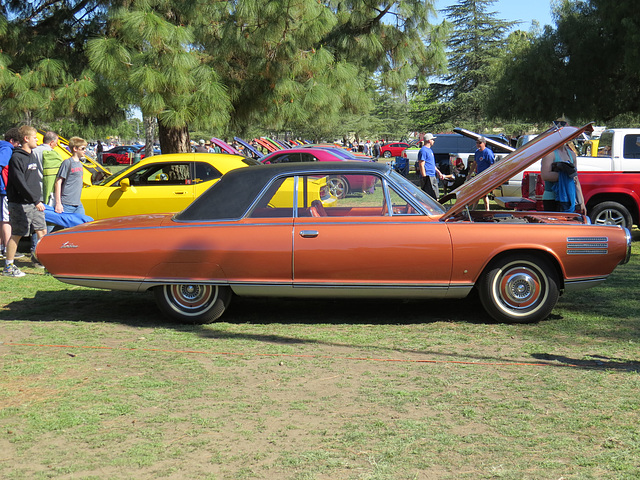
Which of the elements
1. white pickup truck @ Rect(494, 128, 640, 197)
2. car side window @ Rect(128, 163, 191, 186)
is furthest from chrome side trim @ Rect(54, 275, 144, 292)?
white pickup truck @ Rect(494, 128, 640, 197)

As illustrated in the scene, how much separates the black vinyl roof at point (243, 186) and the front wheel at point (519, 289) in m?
1.40

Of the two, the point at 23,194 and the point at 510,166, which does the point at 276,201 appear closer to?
the point at 510,166

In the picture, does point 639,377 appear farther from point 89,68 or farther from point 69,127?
point 69,127

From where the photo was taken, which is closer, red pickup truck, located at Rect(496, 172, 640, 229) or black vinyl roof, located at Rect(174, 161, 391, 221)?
black vinyl roof, located at Rect(174, 161, 391, 221)

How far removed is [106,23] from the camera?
1457 centimetres

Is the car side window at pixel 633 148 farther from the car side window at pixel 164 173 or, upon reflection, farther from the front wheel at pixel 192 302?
the front wheel at pixel 192 302

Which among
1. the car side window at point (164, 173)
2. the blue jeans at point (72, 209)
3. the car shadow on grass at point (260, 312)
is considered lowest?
the car shadow on grass at point (260, 312)

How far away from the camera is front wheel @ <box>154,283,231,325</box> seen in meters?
6.55

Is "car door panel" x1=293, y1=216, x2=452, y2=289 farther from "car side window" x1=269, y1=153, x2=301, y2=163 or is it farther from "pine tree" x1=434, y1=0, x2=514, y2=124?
"pine tree" x1=434, y1=0, x2=514, y2=124

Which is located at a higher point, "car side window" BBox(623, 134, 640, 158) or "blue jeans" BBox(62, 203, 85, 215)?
"car side window" BBox(623, 134, 640, 158)

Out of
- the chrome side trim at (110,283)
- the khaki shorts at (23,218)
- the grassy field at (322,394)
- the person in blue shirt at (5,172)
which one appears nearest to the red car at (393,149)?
the person in blue shirt at (5,172)

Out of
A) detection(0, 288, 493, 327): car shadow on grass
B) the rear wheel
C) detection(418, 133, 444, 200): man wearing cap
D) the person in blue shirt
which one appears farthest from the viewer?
detection(418, 133, 444, 200): man wearing cap

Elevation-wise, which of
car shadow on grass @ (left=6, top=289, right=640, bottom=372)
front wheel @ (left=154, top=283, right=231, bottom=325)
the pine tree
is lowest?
car shadow on grass @ (left=6, top=289, right=640, bottom=372)

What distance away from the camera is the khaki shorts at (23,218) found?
8938 mm
